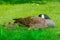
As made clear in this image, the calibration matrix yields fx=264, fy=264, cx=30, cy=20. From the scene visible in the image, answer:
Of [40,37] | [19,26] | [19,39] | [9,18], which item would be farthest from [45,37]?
[9,18]

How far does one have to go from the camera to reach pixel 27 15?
9406 millimetres

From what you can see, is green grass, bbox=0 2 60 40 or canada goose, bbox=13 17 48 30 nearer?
green grass, bbox=0 2 60 40

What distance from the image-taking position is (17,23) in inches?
299

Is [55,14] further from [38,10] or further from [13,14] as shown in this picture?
[13,14]

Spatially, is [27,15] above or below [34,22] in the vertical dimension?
below

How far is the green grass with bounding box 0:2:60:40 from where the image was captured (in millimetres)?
6141

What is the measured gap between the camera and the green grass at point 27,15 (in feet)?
20.1

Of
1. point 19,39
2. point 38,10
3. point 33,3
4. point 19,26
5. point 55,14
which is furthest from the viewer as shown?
point 33,3

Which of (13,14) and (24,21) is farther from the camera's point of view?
(13,14)

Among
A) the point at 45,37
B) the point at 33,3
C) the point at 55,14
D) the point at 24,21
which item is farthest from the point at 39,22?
the point at 33,3

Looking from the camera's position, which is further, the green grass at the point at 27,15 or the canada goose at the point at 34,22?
the canada goose at the point at 34,22

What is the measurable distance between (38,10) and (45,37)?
3.93 m

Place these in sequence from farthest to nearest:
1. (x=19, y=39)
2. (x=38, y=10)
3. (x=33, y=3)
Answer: (x=33, y=3), (x=38, y=10), (x=19, y=39)

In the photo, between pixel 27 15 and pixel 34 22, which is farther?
pixel 27 15
